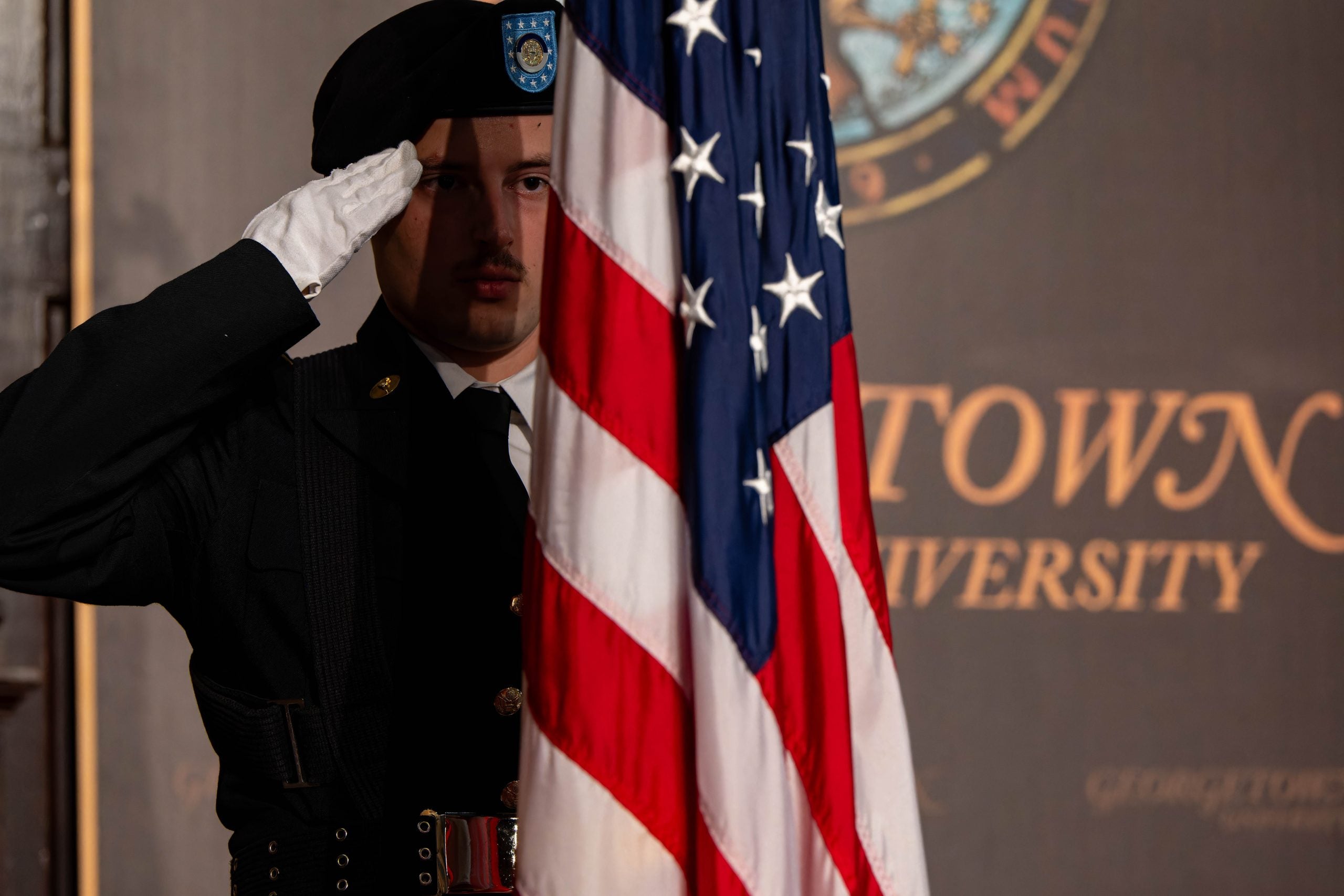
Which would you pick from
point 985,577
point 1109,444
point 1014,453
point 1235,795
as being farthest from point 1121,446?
point 1235,795

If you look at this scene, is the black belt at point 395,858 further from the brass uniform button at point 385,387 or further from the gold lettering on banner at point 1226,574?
the gold lettering on banner at point 1226,574

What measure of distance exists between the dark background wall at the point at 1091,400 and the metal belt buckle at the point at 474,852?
1230mm

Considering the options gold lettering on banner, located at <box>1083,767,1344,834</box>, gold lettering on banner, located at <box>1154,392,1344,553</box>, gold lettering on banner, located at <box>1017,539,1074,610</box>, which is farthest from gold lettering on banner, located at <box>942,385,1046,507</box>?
gold lettering on banner, located at <box>1083,767,1344,834</box>

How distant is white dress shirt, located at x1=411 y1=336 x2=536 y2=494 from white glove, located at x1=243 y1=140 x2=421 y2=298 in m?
0.14

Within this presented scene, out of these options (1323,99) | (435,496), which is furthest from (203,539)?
(1323,99)

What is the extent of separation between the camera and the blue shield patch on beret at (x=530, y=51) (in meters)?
1.09

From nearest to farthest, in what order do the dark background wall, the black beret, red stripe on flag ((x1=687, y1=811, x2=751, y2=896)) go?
red stripe on flag ((x1=687, y1=811, x2=751, y2=896))
the black beret
the dark background wall

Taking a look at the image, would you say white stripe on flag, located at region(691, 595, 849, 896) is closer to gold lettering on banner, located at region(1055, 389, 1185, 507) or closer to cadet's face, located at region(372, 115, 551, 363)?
cadet's face, located at region(372, 115, 551, 363)

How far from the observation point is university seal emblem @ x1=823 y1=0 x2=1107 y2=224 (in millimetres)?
2156

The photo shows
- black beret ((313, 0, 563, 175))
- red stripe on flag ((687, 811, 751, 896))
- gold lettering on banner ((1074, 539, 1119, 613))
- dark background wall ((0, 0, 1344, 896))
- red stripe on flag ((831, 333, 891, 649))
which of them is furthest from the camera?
gold lettering on banner ((1074, 539, 1119, 613))

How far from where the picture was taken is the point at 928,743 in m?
2.13

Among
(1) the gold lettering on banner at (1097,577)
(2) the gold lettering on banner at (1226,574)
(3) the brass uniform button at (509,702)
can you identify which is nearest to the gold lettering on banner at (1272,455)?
(2) the gold lettering on banner at (1226,574)

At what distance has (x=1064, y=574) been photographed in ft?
7.13

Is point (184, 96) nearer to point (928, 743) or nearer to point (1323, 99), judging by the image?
point (928, 743)
